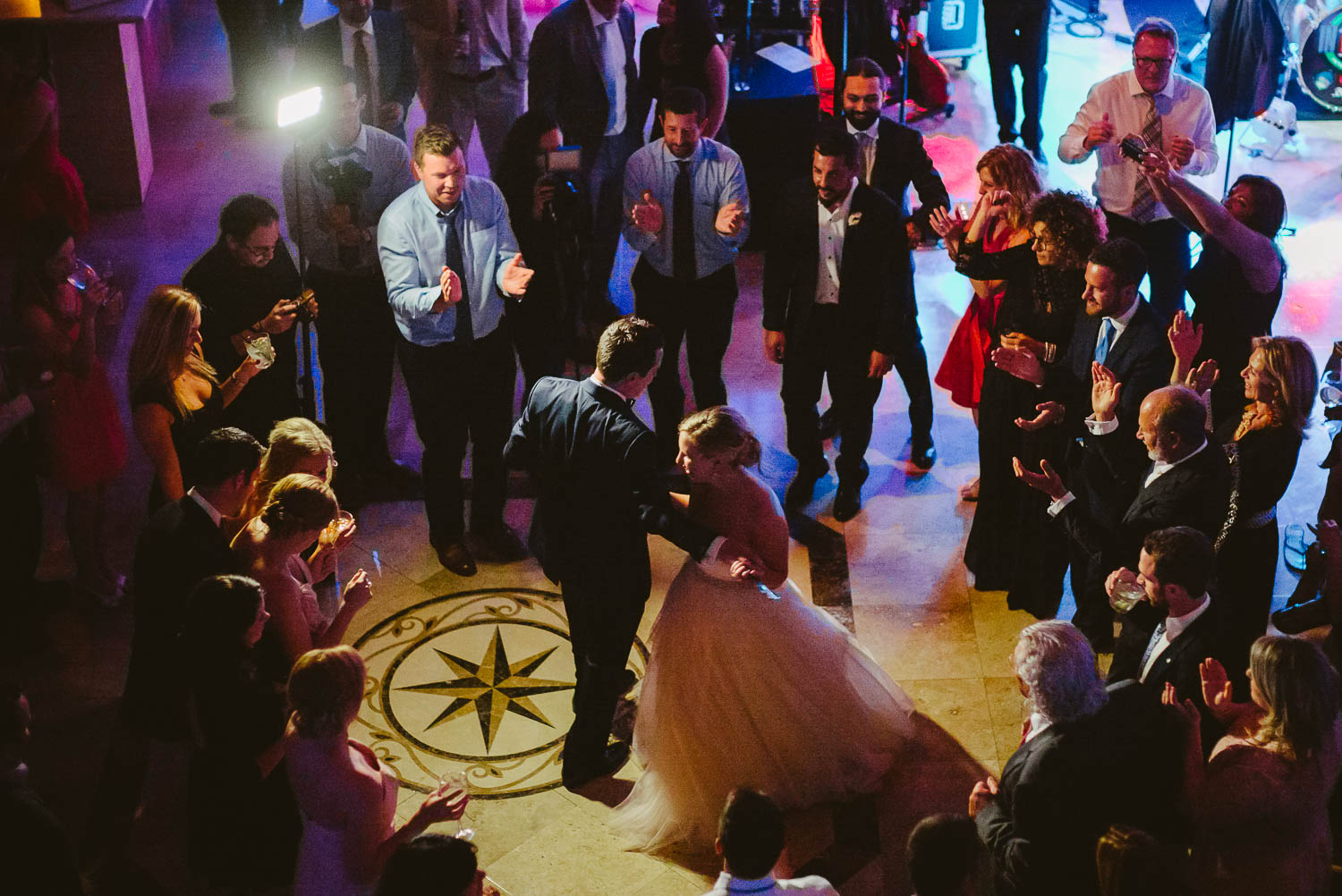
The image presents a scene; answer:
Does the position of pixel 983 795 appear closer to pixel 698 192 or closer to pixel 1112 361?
pixel 1112 361

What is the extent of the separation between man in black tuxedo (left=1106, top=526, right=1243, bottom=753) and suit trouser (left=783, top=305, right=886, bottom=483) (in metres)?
2.01

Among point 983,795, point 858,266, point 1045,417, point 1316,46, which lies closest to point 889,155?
point 858,266

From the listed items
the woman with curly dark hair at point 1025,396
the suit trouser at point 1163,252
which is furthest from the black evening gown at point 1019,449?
the suit trouser at point 1163,252

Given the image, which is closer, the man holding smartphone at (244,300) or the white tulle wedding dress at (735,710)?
the white tulle wedding dress at (735,710)

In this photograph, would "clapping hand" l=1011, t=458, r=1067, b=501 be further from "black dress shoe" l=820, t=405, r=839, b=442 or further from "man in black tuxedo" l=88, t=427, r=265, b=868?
"man in black tuxedo" l=88, t=427, r=265, b=868

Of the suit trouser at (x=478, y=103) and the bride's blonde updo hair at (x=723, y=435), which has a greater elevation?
the suit trouser at (x=478, y=103)

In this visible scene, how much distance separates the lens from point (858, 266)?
17.2 feet

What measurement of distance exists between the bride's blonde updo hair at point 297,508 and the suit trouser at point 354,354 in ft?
6.58

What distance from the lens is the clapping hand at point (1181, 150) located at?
5.86m

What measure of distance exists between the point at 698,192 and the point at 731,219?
9.7 inches

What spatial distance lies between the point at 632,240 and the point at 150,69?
6313mm

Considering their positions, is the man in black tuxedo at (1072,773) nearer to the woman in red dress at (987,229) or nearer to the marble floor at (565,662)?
the marble floor at (565,662)

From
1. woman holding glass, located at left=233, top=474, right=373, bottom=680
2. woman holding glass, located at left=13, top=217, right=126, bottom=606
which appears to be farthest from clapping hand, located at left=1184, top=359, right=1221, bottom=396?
woman holding glass, located at left=13, top=217, right=126, bottom=606

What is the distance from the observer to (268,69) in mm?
9953
